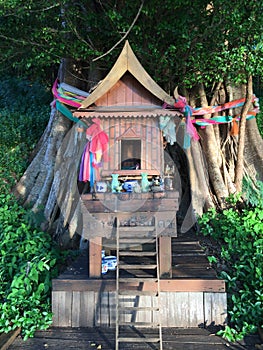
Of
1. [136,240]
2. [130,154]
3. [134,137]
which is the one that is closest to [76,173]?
[130,154]

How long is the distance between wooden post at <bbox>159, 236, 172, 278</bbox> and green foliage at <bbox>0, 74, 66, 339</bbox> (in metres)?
1.63

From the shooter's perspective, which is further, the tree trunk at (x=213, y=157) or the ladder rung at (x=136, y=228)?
the tree trunk at (x=213, y=157)

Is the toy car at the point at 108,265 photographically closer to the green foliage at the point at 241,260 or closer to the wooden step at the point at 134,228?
the wooden step at the point at 134,228

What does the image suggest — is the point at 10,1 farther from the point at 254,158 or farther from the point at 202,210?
the point at 254,158

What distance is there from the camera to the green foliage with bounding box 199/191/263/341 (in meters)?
3.97

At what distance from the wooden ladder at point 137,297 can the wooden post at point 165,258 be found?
4.3 inches

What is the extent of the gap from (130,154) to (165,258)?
73.6 inches

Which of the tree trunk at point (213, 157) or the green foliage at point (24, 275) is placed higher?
the tree trunk at point (213, 157)

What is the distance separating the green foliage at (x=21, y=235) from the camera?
4125 mm

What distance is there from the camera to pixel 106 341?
146 inches

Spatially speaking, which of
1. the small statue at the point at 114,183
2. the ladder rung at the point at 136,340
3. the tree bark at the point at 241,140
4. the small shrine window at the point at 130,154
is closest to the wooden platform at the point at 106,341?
the ladder rung at the point at 136,340

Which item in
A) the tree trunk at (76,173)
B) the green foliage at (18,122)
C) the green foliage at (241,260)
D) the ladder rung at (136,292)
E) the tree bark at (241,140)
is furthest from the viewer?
the green foliage at (18,122)

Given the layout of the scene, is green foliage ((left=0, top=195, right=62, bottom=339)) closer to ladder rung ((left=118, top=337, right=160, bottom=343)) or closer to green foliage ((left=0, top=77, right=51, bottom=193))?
ladder rung ((left=118, top=337, right=160, bottom=343))

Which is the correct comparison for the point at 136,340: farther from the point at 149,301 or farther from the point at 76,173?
the point at 76,173
